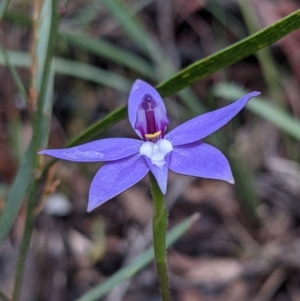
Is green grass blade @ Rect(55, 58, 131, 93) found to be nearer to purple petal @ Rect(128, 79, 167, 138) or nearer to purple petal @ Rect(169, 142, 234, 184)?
purple petal @ Rect(128, 79, 167, 138)

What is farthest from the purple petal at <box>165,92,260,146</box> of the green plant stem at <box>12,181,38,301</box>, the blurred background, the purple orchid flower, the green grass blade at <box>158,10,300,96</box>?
the blurred background

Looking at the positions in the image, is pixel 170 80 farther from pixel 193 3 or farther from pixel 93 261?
pixel 193 3

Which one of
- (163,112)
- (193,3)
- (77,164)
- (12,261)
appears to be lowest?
(12,261)

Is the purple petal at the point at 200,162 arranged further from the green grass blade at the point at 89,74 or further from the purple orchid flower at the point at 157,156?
the green grass blade at the point at 89,74

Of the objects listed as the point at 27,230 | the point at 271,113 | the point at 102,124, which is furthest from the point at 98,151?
the point at 271,113

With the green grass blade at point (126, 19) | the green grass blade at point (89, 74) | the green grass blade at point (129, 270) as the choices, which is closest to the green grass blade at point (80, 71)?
the green grass blade at point (89, 74)

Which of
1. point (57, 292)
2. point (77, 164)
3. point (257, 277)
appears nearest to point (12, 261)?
point (57, 292)
